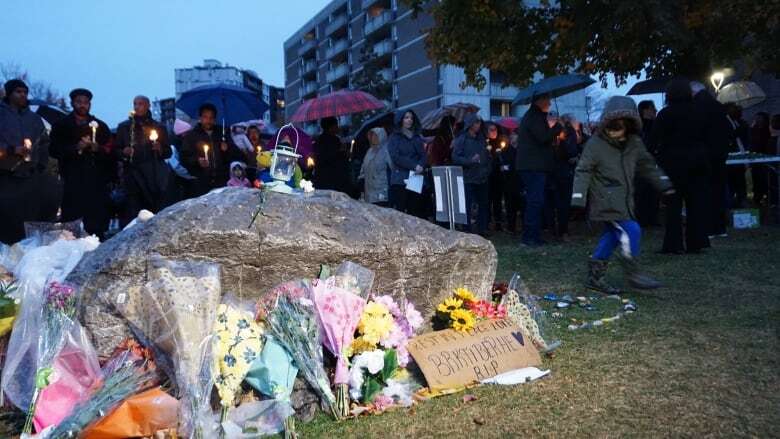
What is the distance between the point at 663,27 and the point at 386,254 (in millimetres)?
9064

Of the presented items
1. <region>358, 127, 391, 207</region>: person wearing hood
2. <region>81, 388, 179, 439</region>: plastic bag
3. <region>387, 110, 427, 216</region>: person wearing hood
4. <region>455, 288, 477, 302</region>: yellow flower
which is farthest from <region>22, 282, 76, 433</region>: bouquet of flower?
<region>358, 127, 391, 207</region>: person wearing hood

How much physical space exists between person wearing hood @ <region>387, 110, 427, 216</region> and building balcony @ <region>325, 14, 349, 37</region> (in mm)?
52152

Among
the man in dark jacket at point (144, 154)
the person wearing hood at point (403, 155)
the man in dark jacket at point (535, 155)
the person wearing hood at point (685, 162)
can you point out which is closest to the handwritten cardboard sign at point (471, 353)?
the person wearing hood at point (685, 162)

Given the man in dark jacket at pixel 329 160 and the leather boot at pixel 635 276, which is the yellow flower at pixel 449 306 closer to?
the leather boot at pixel 635 276

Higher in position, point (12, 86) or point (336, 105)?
point (336, 105)

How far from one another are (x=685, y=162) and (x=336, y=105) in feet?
21.1

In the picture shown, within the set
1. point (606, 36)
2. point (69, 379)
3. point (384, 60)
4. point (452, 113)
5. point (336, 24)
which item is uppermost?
point (336, 24)

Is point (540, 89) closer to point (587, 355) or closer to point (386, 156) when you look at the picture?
point (386, 156)

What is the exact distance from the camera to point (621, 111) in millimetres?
6070

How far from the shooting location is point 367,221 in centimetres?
431

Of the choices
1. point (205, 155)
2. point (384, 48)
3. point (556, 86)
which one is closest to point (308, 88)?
point (384, 48)

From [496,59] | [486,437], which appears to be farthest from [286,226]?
[496,59]

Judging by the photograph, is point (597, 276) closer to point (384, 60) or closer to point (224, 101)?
point (224, 101)

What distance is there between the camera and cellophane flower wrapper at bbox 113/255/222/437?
10.4ft
